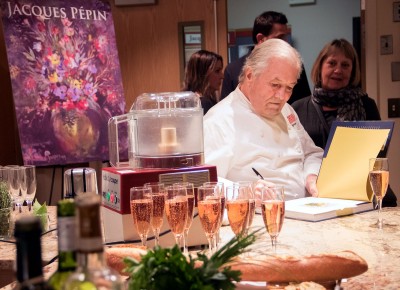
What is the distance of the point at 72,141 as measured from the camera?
4.22 meters

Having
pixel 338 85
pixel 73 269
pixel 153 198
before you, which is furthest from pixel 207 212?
pixel 338 85

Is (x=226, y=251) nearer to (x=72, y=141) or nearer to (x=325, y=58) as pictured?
(x=325, y=58)

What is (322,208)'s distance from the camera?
2.12 m

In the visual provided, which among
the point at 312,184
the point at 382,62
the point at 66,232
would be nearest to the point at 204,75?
the point at 382,62

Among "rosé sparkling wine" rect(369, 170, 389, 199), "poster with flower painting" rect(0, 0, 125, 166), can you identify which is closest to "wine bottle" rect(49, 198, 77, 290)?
"rosé sparkling wine" rect(369, 170, 389, 199)

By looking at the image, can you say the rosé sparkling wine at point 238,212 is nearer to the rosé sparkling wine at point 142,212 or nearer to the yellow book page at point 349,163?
the rosé sparkling wine at point 142,212

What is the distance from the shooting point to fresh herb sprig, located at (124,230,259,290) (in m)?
0.82

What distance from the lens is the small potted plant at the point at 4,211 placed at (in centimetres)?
194

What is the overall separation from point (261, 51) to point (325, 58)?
3.19 ft

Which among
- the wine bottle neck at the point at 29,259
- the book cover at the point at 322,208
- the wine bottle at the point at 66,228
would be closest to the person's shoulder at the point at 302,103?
the book cover at the point at 322,208

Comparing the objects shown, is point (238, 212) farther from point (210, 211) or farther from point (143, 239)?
point (143, 239)

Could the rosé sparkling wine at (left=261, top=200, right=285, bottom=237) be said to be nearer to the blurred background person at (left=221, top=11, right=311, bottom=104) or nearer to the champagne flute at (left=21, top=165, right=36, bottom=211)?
the champagne flute at (left=21, top=165, right=36, bottom=211)

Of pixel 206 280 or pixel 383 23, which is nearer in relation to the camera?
pixel 206 280

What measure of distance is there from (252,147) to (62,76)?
1.98 m
